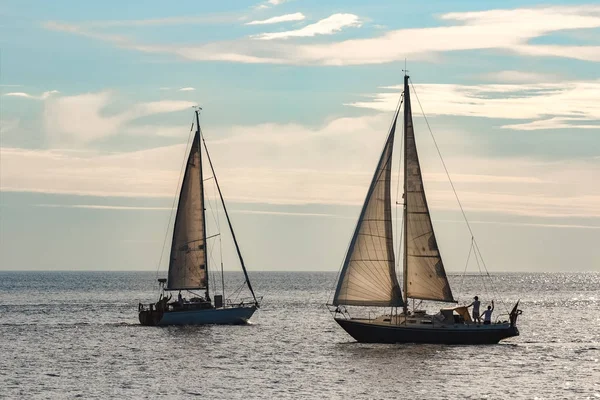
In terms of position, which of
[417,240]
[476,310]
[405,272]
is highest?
[417,240]

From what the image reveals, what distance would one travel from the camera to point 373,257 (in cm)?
6338

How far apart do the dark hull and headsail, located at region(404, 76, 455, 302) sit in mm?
2201

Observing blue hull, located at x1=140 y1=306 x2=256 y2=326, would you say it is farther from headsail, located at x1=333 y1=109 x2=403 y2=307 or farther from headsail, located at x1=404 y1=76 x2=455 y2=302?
headsail, located at x1=404 y1=76 x2=455 y2=302

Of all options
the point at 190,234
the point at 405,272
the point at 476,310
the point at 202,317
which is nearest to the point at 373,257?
the point at 405,272

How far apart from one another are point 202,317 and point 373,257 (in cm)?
2355

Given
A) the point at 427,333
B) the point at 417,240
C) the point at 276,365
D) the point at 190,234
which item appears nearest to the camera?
the point at 276,365

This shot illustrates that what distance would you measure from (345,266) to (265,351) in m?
8.97

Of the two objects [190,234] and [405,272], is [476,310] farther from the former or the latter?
[190,234]

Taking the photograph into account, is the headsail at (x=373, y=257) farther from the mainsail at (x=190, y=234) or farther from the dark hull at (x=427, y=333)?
the mainsail at (x=190, y=234)

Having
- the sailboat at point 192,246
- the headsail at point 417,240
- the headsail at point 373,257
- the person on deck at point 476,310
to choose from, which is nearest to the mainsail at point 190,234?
the sailboat at point 192,246

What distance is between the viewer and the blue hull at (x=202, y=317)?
273ft

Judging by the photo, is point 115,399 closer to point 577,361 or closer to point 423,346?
point 423,346

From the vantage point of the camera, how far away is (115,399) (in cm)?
4778

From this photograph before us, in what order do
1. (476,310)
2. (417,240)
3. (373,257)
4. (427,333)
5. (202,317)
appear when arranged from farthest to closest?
(202,317), (417,240), (476,310), (427,333), (373,257)
